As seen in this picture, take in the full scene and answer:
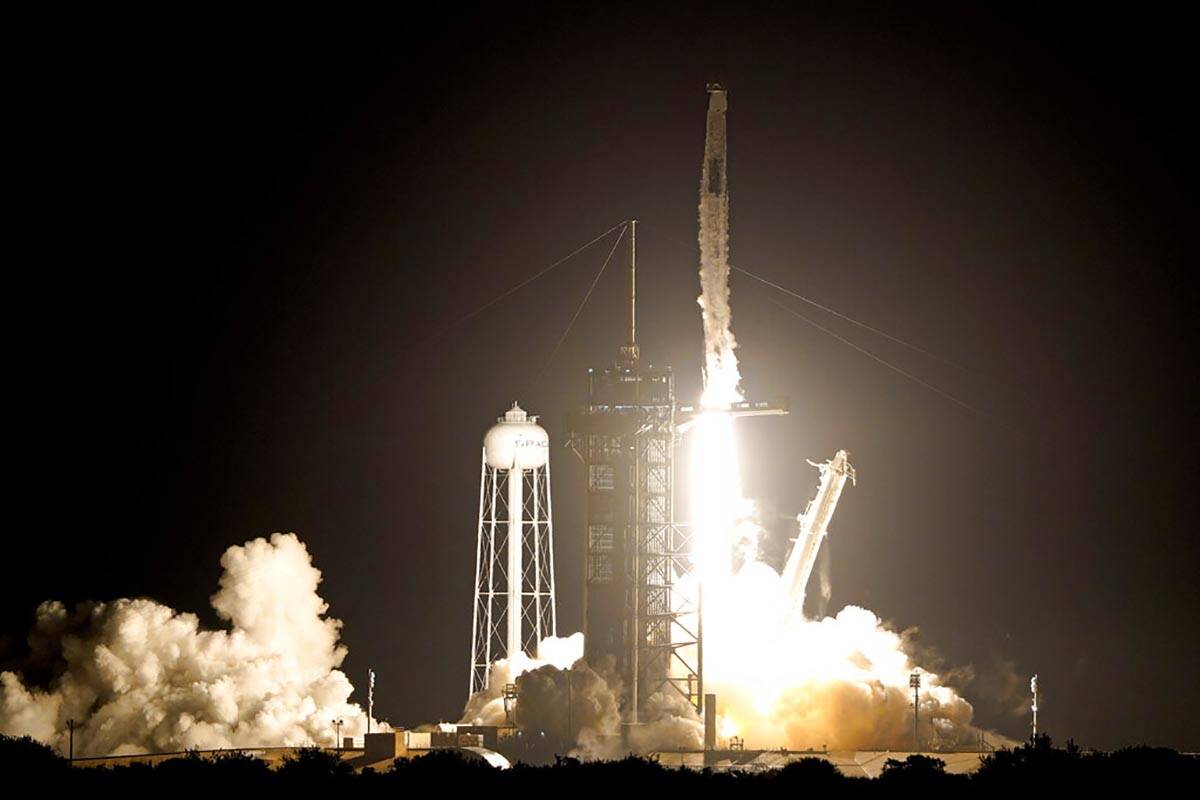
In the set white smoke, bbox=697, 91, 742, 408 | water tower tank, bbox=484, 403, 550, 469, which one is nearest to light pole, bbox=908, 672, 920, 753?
white smoke, bbox=697, 91, 742, 408

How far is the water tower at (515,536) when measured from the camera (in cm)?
7000

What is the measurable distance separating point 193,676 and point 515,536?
8.91 meters

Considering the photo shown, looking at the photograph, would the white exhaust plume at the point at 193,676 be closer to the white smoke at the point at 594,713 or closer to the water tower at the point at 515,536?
the water tower at the point at 515,536

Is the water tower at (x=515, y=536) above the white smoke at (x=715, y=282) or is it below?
below

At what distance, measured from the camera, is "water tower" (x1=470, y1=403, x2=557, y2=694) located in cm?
7000

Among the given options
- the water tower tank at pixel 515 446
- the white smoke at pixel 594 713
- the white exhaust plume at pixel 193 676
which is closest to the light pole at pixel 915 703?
the white smoke at pixel 594 713

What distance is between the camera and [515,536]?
6988 centimetres

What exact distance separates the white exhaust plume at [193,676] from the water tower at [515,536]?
4.53m

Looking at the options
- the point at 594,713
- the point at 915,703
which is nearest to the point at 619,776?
the point at 594,713

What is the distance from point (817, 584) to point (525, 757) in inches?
553

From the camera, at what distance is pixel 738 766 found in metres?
60.9

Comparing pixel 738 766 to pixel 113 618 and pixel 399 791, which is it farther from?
pixel 113 618

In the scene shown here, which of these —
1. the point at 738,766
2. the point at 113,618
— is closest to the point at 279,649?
the point at 113,618

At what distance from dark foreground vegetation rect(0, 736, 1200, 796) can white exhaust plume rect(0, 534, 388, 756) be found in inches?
459
